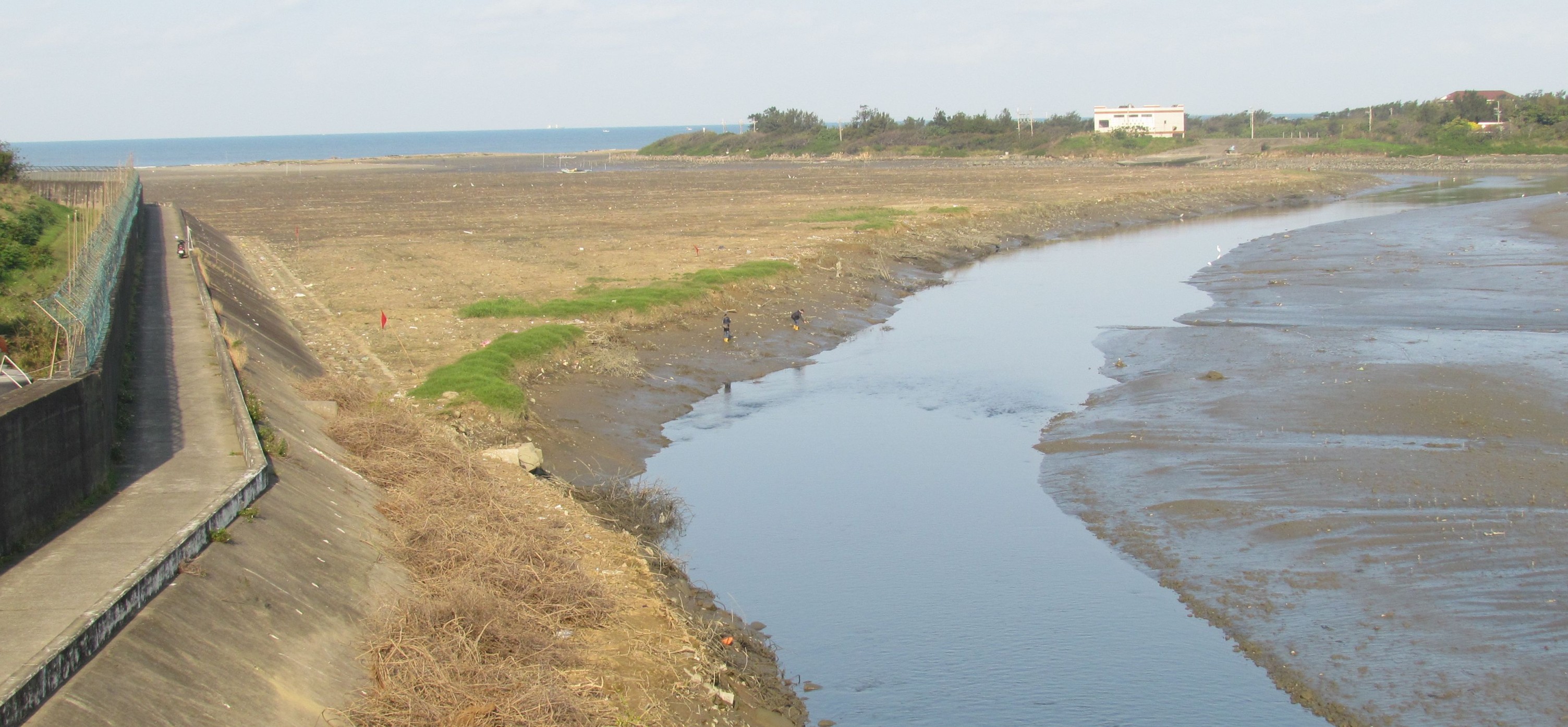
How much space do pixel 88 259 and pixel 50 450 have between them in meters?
9.79

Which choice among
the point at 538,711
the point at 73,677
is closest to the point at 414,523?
the point at 538,711

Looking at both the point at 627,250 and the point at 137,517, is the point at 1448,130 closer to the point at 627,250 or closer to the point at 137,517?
the point at 627,250

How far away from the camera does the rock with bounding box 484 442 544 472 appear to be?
1611cm

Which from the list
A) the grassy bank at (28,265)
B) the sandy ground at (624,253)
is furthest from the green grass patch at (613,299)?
the grassy bank at (28,265)

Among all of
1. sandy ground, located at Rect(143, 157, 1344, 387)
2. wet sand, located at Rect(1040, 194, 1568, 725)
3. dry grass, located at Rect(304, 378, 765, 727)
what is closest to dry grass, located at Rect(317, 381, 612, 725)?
dry grass, located at Rect(304, 378, 765, 727)

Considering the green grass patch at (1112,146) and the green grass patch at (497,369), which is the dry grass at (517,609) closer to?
the green grass patch at (497,369)

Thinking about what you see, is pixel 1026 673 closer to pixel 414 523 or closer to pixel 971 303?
pixel 414 523

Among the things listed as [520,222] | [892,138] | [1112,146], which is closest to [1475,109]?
[1112,146]

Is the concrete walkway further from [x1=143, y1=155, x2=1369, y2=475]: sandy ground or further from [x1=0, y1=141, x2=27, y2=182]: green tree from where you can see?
[x1=0, y1=141, x2=27, y2=182]: green tree

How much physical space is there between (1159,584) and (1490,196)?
63.4 m

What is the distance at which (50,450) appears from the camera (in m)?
9.87

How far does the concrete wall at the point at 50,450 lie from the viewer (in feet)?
30.2

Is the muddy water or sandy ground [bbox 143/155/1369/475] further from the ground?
sandy ground [bbox 143/155/1369/475]

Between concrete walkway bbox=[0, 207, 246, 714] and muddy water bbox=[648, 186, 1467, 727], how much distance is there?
18.3 ft
